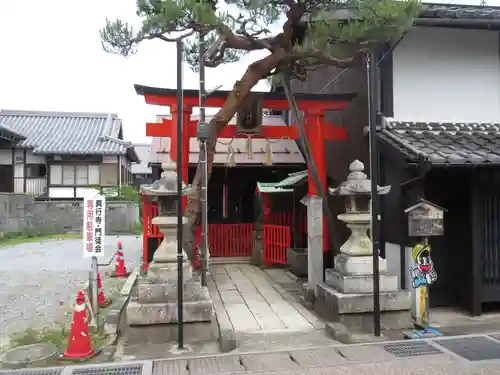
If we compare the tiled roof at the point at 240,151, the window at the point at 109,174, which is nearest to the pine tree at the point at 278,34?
the tiled roof at the point at 240,151

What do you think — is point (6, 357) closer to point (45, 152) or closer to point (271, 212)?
point (271, 212)

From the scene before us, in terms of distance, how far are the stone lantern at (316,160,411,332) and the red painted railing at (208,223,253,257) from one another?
7.25m

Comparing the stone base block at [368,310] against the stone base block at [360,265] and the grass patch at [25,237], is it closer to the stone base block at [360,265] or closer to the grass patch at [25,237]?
the stone base block at [360,265]

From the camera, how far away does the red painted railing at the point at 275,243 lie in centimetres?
1271

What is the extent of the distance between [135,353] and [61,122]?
32.1m

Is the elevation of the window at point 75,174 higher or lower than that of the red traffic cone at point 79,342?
higher

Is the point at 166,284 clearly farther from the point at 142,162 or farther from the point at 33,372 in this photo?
the point at 142,162

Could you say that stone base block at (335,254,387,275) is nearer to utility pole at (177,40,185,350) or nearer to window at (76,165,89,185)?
utility pole at (177,40,185,350)

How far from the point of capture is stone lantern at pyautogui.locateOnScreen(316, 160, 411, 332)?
706cm

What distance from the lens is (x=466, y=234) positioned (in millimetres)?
8250

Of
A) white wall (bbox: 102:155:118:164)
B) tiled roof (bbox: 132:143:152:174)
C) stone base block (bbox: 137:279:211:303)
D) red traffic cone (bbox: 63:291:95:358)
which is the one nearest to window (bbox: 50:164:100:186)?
white wall (bbox: 102:155:118:164)

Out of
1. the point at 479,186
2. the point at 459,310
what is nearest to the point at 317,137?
the point at 479,186

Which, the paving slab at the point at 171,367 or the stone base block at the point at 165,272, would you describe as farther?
the stone base block at the point at 165,272

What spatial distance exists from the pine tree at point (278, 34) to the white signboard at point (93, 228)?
6.75ft
